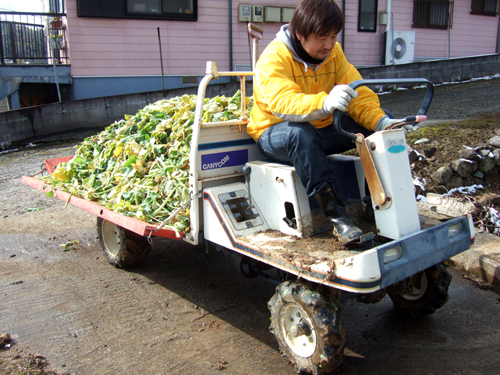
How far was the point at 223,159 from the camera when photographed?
12.6 feet

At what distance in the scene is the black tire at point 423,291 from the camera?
3611 millimetres

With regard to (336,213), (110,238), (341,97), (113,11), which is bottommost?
(110,238)

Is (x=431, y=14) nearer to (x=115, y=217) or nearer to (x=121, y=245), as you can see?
(x=121, y=245)

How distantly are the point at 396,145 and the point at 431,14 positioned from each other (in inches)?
648

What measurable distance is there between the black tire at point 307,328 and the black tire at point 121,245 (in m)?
2.02

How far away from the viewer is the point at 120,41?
43.2 feet

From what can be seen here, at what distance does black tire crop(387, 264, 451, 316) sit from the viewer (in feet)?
11.8

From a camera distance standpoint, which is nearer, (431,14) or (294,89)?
(294,89)

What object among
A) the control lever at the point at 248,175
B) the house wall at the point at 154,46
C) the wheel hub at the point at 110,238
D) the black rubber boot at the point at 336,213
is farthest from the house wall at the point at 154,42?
the black rubber boot at the point at 336,213

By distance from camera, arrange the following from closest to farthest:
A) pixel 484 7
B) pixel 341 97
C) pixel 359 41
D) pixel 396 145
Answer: pixel 341 97 < pixel 396 145 < pixel 359 41 < pixel 484 7

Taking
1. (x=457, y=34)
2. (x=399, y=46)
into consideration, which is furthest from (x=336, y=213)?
(x=457, y=34)

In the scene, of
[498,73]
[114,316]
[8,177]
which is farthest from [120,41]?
[498,73]

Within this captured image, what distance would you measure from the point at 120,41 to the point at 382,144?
11.8 meters

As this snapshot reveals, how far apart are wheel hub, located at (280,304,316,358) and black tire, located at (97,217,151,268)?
211 centimetres
